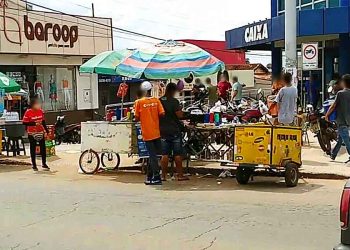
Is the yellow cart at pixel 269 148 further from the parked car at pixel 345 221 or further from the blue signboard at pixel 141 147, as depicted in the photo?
the parked car at pixel 345 221

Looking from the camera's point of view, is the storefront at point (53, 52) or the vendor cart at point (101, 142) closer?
the vendor cart at point (101, 142)

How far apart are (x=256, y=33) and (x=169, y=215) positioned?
16.5 meters

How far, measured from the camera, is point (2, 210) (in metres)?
9.90

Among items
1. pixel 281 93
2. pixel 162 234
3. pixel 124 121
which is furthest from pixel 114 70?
pixel 162 234

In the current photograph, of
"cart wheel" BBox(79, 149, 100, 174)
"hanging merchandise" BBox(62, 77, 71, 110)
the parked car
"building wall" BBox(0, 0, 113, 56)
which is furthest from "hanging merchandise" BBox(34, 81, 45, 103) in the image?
the parked car

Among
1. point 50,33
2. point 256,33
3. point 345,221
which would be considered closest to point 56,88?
point 50,33

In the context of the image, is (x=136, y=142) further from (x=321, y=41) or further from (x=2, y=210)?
(x=321, y=41)

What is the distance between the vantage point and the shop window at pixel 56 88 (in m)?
31.2

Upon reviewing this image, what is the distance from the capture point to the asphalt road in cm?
763

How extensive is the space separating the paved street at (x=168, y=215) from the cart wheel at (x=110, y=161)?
1.48m

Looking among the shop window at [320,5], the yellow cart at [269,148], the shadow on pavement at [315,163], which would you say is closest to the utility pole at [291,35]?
the shadow on pavement at [315,163]

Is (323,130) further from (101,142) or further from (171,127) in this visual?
(101,142)

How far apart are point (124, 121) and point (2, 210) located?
14.7 feet

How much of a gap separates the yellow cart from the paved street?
41 centimetres
